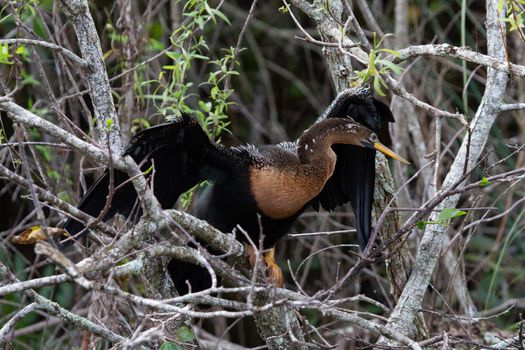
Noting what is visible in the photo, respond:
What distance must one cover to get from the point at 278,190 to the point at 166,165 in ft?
1.58

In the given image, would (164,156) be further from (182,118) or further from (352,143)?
(352,143)

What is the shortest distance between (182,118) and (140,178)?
779 millimetres

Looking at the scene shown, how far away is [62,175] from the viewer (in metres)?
4.15

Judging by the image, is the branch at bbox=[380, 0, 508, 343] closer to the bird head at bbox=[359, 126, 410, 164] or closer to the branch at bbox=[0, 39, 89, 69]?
the bird head at bbox=[359, 126, 410, 164]

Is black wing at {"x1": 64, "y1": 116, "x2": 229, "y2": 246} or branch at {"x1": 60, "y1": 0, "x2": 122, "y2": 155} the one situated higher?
branch at {"x1": 60, "y1": 0, "x2": 122, "y2": 155}

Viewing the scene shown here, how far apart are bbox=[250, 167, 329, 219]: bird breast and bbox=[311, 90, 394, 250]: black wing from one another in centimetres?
26

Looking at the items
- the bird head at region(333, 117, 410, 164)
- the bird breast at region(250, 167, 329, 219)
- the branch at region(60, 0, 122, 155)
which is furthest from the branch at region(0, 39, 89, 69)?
the bird head at region(333, 117, 410, 164)

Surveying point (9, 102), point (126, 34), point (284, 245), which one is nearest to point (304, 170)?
point (126, 34)

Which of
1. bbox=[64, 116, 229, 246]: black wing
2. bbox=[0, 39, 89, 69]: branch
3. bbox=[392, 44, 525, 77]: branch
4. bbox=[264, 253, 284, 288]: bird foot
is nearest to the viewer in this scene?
bbox=[0, 39, 89, 69]: branch

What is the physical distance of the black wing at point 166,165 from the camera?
3125 mm

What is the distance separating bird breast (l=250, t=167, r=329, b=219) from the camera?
3.53m

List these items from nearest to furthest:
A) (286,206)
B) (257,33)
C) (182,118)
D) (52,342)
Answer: (182,118) → (286,206) → (52,342) → (257,33)

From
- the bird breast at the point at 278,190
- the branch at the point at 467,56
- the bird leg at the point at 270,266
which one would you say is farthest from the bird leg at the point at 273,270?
the branch at the point at 467,56

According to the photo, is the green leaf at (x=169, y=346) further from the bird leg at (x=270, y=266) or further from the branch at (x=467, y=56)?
the branch at (x=467, y=56)
